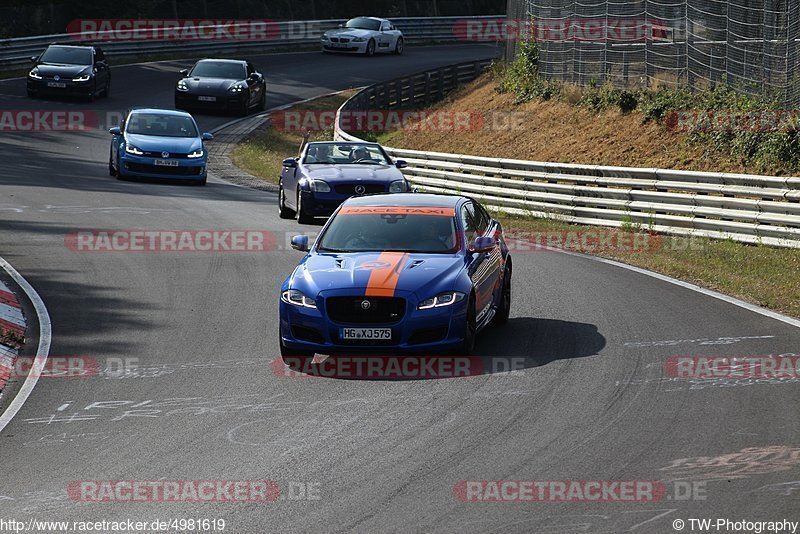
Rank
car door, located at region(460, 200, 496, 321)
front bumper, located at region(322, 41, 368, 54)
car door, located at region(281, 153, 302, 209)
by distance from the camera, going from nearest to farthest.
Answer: car door, located at region(460, 200, 496, 321), car door, located at region(281, 153, 302, 209), front bumper, located at region(322, 41, 368, 54)

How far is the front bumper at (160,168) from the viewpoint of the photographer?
2788 cm

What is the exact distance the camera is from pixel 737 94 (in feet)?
90.4

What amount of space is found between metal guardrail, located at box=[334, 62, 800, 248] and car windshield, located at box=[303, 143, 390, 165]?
3125mm

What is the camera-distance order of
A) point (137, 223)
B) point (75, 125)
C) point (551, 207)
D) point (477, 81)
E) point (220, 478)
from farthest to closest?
point (477, 81) < point (75, 125) < point (551, 207) < point (137, 223) < point (220, 478)

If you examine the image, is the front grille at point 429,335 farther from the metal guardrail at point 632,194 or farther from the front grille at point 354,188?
the front grille at point 354,188

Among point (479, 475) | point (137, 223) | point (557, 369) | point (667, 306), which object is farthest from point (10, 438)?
point (137, 223)

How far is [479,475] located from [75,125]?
30961mm

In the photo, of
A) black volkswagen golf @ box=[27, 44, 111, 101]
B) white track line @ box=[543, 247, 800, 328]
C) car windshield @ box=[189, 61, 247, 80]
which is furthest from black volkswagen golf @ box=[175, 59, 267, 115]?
white track line @ box=[543, 247, 800, 328]

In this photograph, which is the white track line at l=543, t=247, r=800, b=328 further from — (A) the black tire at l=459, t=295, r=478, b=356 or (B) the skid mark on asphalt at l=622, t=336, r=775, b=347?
(A) the black tire at l=459, t=295, r=478, b=356

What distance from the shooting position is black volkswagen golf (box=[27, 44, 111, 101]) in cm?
3881

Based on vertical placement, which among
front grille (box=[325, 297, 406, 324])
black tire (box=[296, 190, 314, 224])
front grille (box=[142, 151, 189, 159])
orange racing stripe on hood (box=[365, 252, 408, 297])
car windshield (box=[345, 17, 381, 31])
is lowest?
black tire (box=[296, 190, 314, 224])

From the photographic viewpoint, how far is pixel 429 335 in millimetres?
11617

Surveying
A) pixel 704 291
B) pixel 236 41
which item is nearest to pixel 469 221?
pixel 704 291

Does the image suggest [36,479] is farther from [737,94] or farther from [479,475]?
[737,94]
